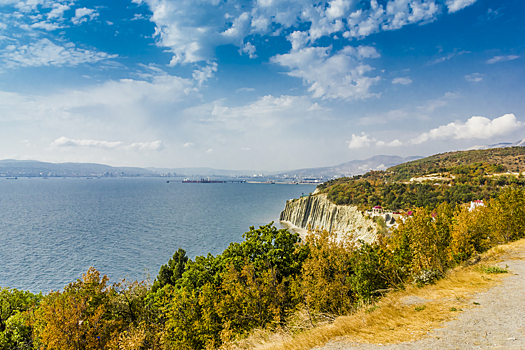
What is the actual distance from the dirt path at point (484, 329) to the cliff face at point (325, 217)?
4162 cm

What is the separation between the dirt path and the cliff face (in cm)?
4162

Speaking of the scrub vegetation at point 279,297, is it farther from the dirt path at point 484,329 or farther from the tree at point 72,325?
the dirt path at point 484,329

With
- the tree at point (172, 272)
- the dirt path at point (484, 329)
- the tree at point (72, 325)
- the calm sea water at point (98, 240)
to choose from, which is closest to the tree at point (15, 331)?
the tree at point (72, 325)

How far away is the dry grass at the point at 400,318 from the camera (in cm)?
925

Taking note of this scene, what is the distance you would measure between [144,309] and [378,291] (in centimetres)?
1908

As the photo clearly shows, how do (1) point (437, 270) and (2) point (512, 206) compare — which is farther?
(2) point (512, 206)

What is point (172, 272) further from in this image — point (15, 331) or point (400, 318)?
point (400, 318)

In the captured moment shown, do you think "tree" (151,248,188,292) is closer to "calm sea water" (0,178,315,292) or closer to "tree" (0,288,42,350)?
"calm sea water" (0,178,315,292)

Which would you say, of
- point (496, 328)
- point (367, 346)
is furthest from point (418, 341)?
point (496, 328)

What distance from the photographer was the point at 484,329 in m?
8.35

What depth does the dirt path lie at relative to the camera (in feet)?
24.8

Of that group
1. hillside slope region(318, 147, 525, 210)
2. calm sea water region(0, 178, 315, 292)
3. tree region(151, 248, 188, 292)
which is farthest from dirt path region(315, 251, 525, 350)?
hillside slope region(318, 147, 525, 210)

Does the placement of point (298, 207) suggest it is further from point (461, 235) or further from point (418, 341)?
point (418, 341)

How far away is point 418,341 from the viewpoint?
8.30m
